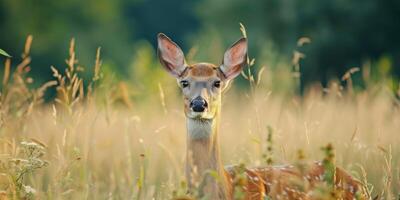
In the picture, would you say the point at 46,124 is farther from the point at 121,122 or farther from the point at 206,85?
the point at 206,85

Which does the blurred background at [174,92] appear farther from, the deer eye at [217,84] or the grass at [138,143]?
the deer eye at [217,84]

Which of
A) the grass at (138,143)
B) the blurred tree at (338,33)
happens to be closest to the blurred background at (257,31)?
the blurred tree at (338,33)

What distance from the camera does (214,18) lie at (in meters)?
27.1

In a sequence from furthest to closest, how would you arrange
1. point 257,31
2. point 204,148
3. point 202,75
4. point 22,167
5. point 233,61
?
point 257,31 → point 233,61 → point 202,75 → point 204,148 → point 22,167

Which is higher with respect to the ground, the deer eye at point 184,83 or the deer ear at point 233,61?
the deer ear at point 233,61

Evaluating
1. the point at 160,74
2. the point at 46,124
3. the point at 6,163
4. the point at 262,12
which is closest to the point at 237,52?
the point at 6,163

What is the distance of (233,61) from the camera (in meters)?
5.76

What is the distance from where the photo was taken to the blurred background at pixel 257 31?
2364 centimetres

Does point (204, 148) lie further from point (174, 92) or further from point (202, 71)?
point (174, 92)

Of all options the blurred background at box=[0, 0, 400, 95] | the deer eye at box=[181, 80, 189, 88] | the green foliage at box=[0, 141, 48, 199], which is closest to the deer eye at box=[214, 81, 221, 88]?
the deer eye at box=[181, 80, 189, 88]

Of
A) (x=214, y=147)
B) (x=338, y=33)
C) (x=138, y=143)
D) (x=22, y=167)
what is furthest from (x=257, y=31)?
(x=22, y=167)

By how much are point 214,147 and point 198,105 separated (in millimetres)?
242

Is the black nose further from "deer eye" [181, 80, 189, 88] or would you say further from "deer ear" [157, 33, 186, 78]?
"deer ear" [157, 33, 186, 78]

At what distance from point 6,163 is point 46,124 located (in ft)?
12.3
